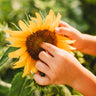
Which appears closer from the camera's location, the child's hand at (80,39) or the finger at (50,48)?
the finger at (50,48)

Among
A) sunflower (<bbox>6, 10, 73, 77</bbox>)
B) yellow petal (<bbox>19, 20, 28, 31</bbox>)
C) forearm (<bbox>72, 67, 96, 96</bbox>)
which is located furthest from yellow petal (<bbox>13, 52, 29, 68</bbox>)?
forearm (<bbox>72, 67, 96, 96</bbox>)

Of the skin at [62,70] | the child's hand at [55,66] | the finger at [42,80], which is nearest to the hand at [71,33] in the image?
the skin at [62,70]

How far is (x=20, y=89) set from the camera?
3.51 ft

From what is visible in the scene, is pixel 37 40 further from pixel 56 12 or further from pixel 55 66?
pixel 56 12

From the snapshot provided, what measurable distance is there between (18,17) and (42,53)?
100 cm

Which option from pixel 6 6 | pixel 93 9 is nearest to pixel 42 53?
pixel 6 6

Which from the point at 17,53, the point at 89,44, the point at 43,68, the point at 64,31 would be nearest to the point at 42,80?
the point at 43,68

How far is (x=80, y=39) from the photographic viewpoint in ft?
3.61

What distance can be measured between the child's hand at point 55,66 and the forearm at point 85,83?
5 centimetres

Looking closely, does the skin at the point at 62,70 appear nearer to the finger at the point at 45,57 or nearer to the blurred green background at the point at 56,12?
the finger at the point at 45,57

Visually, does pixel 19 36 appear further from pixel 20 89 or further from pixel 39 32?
pixel 20 89

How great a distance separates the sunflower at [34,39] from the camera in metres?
0.89

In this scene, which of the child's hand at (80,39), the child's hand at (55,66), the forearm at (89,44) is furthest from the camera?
the forearm at (89,44)

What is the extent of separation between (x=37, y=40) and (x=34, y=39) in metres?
0.02
